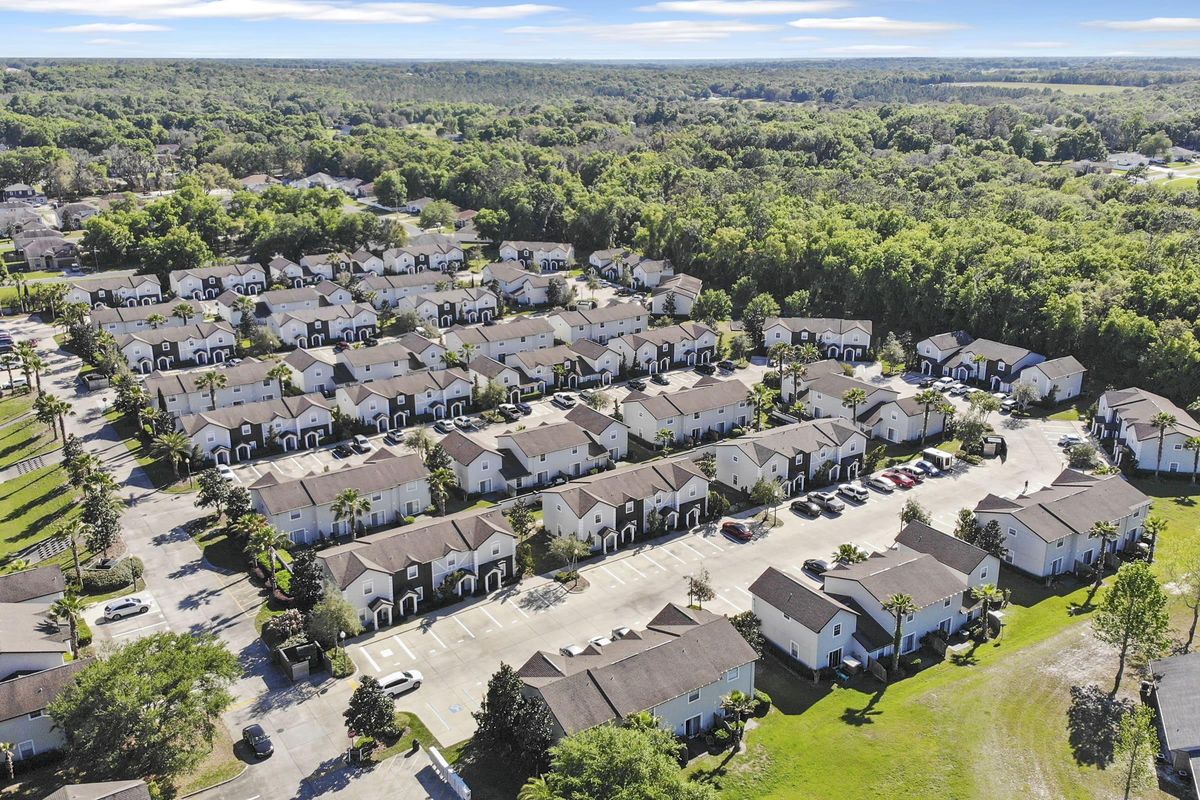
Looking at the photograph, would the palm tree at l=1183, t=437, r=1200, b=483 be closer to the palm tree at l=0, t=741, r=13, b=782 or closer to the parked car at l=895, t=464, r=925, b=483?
the parked car at l=895, t=464, r=925, b=483

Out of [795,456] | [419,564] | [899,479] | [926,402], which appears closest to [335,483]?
[419,564]

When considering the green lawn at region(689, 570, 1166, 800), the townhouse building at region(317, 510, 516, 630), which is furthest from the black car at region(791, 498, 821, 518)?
the townhouse building at region(317, 510, 516, 630)

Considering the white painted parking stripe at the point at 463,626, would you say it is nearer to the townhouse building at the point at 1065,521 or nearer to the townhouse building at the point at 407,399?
the townhouse building at the point at 407,399

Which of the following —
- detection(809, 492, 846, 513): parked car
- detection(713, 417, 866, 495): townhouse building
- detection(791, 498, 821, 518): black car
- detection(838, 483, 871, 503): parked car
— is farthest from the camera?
detection(713, 417, 866, 495): townhouse building

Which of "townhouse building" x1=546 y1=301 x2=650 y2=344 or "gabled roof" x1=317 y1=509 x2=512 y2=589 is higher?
"townhouse building" x1=546 y1=301 x2=650 y2=344

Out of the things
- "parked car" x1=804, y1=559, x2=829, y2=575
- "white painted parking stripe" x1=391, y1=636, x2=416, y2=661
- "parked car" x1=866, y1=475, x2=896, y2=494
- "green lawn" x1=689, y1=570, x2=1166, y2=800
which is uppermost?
"parked car" x1=866, y1=475, x2=896, y2=494

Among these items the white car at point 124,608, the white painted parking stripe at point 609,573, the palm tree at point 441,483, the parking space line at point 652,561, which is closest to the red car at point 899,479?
the parking space line at point 652,561
